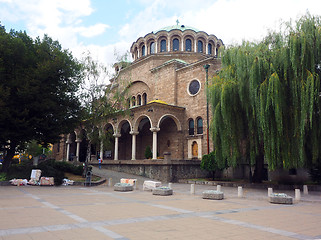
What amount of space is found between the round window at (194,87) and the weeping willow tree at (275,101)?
407 inches

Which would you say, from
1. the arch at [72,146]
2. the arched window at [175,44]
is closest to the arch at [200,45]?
the arched window at [175,44]

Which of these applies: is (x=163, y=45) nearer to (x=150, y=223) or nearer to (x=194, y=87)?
(x=194, y=87)

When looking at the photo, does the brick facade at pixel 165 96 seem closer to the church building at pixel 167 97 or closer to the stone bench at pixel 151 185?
the church building at pixel 167 97

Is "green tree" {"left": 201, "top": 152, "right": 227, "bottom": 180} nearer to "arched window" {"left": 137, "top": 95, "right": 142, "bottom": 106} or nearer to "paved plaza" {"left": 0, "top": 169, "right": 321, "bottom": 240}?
"paved plaza" {"left": 0, "top": 169, "right": 321, "bottom": 240}

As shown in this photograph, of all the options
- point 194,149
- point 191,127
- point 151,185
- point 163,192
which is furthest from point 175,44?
point 163,192

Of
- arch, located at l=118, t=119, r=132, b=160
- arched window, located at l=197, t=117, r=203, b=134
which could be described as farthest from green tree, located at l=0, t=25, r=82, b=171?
arch, located at l=118, t=119, r=132, b=160

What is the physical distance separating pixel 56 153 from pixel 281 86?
36145mm

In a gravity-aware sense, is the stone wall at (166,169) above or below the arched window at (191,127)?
below

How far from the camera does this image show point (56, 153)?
1614 inches

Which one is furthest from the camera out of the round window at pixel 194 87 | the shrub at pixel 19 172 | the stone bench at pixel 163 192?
the round window at pixel 194 87

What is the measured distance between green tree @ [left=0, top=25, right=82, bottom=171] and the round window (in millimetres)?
11935

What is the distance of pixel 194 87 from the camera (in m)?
27.5

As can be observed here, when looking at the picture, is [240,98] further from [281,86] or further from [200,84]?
[200,84]

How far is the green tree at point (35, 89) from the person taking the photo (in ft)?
56.4
